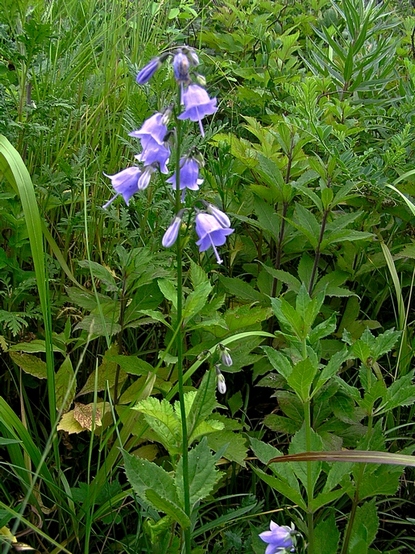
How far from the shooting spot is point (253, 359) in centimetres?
179

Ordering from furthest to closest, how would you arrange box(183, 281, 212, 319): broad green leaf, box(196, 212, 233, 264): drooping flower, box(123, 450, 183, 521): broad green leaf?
box(183, 281, 212, 319): broad green leaf < box(123, 450, 183, 521): broad green leaf < box(196, 212, 233, 264): drooping flower

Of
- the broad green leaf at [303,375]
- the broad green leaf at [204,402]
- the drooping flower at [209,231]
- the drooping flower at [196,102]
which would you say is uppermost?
the drooping flower at [196,102]

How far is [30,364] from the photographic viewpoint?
180 cm

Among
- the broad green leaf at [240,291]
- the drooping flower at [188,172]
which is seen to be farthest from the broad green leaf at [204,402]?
the broad green leaf at [240,291]

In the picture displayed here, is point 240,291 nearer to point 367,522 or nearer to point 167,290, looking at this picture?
point 167,290

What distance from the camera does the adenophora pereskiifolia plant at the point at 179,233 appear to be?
3.66 ft

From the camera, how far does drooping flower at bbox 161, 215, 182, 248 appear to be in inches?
44.0

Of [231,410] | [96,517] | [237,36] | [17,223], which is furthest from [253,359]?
[237,36]

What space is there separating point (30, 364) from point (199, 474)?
72cm

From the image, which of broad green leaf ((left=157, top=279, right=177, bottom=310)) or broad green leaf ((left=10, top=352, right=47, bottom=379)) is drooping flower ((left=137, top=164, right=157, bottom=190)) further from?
broad green leaf ((left=10, top=352, right=47, bottom=379))

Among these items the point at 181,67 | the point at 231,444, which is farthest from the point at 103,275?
the point at 181,67

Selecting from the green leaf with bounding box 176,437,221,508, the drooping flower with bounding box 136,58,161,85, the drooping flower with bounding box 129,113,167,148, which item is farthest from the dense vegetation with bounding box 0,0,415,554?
the drooping flower with bounding box 136,58,161,85

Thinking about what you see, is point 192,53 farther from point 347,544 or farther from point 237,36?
point 237,36

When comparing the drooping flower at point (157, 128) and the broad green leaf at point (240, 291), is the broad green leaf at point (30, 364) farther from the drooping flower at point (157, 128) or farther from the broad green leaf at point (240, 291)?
the drooping flower at point (157, 128)
